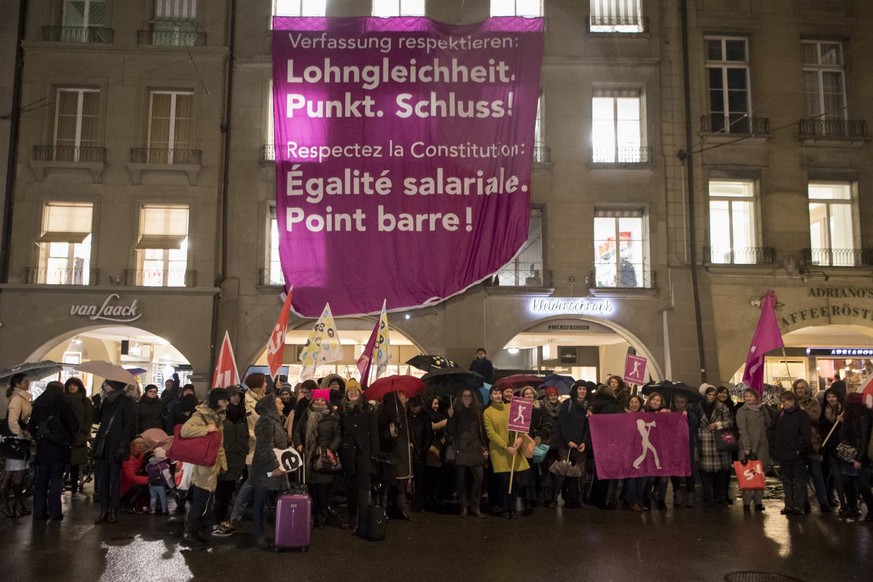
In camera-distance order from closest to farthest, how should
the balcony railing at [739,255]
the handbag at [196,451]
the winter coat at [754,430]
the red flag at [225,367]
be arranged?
the handbag at [196,451] < the winter coat at [754,430] < the red flag at [225,367] < the balcony railing at [739,255]

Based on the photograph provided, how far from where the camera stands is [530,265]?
73.8 ft

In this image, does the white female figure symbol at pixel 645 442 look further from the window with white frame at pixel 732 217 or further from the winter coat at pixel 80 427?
the window with white frame at pixel 732 217

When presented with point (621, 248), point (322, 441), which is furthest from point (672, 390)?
point (621, 248)

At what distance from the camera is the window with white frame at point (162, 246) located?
2184 cm

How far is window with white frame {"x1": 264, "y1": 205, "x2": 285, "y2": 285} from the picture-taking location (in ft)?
73.0

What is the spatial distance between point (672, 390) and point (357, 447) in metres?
6.59

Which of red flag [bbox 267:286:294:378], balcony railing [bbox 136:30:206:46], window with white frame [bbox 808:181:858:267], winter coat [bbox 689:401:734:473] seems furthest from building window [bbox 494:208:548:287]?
balcony railing [bbox 136:30:206:46]

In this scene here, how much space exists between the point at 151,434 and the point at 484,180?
12232 millimetres

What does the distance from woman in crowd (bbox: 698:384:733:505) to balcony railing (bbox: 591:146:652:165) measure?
10.5m

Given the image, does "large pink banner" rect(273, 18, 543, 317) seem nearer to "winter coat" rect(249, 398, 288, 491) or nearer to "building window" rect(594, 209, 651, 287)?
"building window" rect(594, 209, 651, 287)

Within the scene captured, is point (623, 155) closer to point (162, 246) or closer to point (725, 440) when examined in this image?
point (725, 440)

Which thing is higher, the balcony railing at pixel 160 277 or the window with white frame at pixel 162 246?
the window with white frame at pixel 162 246

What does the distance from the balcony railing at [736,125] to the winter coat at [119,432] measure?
17.7m

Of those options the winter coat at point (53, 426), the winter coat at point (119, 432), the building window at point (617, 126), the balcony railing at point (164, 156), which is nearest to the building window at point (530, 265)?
the building window at point (617, 126)
